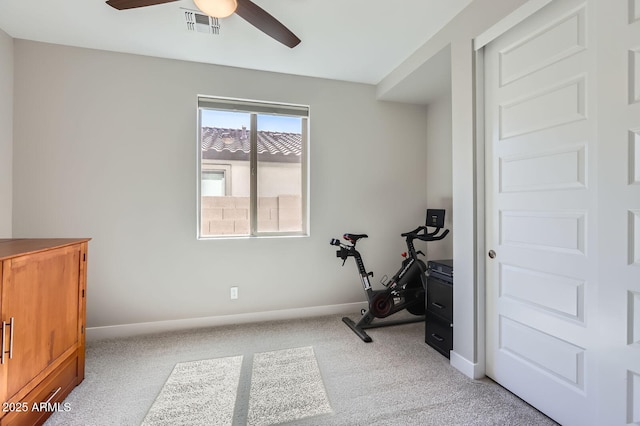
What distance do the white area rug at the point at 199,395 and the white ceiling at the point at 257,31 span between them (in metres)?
2.67

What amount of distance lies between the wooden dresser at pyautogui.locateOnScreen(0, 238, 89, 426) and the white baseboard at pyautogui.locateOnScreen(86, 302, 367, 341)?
2.43ft

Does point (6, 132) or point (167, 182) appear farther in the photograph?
point (167, 182)

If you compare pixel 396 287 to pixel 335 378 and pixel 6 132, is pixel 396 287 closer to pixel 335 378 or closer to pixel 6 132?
pixel 335 378

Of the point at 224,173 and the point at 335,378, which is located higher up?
the point at 224,173

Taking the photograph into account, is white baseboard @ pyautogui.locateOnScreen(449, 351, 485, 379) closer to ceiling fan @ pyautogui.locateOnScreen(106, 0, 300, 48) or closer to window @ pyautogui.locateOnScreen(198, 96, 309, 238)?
window @ pyautogui.locateOnScreen(198, 96, 309, 238)

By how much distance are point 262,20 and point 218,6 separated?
11.5 inches

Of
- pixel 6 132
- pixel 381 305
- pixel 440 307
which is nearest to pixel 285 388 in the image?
pixel 381 305

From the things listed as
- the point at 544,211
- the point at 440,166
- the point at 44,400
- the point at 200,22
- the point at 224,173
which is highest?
the point at 200,22

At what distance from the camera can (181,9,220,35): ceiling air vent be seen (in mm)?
2131

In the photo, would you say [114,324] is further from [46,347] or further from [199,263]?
[46,347]

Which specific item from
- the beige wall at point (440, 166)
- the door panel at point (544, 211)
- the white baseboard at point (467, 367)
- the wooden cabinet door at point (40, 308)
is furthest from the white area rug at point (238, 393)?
the beige wall at point (440, 166)

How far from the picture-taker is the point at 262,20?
1.71 metres

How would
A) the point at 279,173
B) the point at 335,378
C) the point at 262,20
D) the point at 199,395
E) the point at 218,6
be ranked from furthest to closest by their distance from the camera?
the point at 279,173, the point at 335,378, the point at 199,395, the point at 262,20, the point at 218,6

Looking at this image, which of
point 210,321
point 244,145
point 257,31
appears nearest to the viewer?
point 257,31
